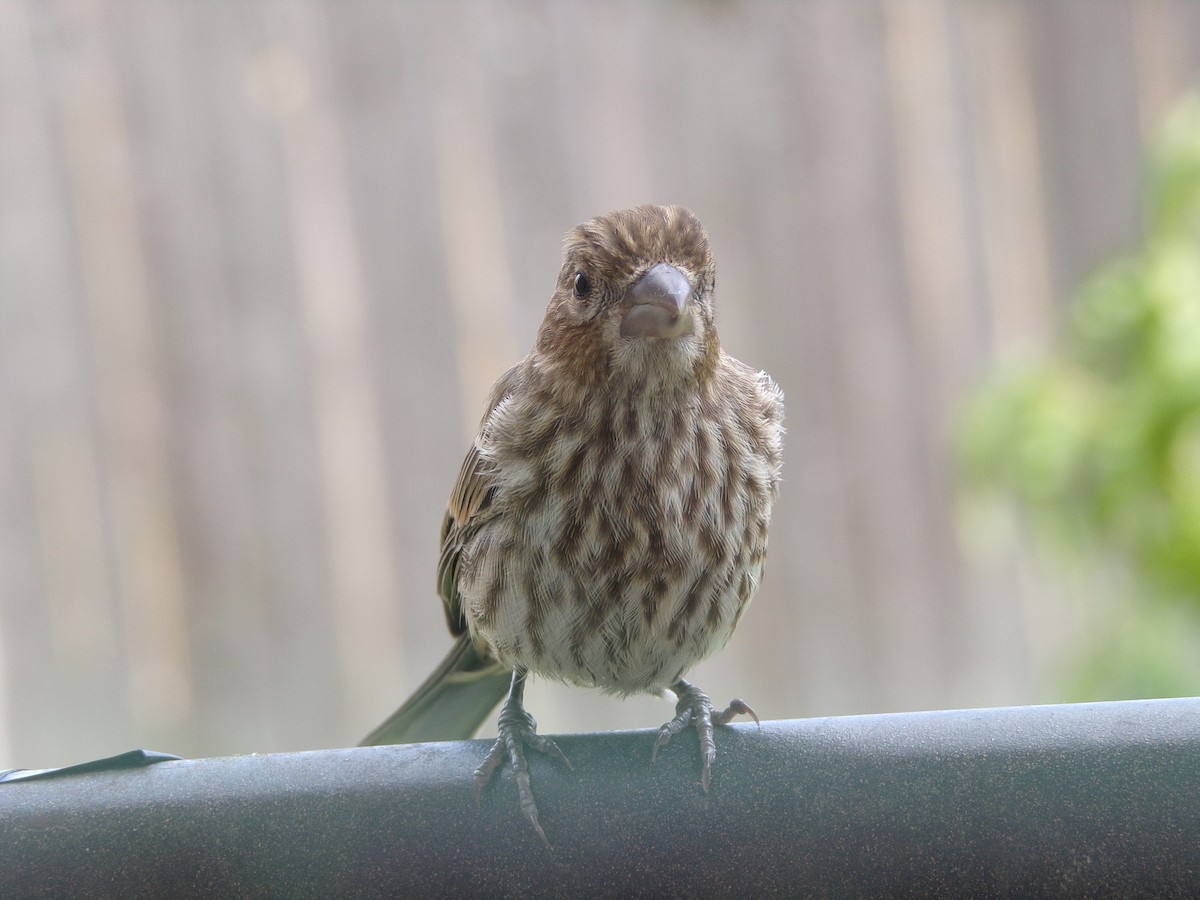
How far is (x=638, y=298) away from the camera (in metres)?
2.30

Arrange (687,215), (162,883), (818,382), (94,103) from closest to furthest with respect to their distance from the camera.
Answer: (162,883), (687,215), (94,103), (818,382)

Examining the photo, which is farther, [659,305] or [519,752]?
[659,305]

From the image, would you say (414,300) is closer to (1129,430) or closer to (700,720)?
(1129,430)

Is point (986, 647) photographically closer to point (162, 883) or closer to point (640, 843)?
point (640, 843)

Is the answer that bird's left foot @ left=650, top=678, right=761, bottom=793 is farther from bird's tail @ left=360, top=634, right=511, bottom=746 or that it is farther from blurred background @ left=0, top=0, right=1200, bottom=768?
blurred background @ left=0, top=0, right=1200, bottom=768

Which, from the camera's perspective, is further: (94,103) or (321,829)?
(94,103)

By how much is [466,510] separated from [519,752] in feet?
2.42

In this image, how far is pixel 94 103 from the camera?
401 cm

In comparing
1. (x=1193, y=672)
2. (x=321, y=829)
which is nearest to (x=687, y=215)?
(x=321, y=829)

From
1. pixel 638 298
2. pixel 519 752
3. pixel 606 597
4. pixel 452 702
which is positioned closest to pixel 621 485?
pixel 606 597

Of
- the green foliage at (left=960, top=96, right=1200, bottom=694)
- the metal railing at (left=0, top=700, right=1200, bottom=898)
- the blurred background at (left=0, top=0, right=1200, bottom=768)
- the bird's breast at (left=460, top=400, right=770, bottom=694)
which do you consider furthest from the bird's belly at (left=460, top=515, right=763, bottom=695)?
the blurred background at (left=0, top=0, right=1200, bottom=768)

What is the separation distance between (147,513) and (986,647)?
2.60 metres

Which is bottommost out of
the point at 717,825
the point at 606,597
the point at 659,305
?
the point at 717,825

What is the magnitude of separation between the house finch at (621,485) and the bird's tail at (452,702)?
75 millimetres
